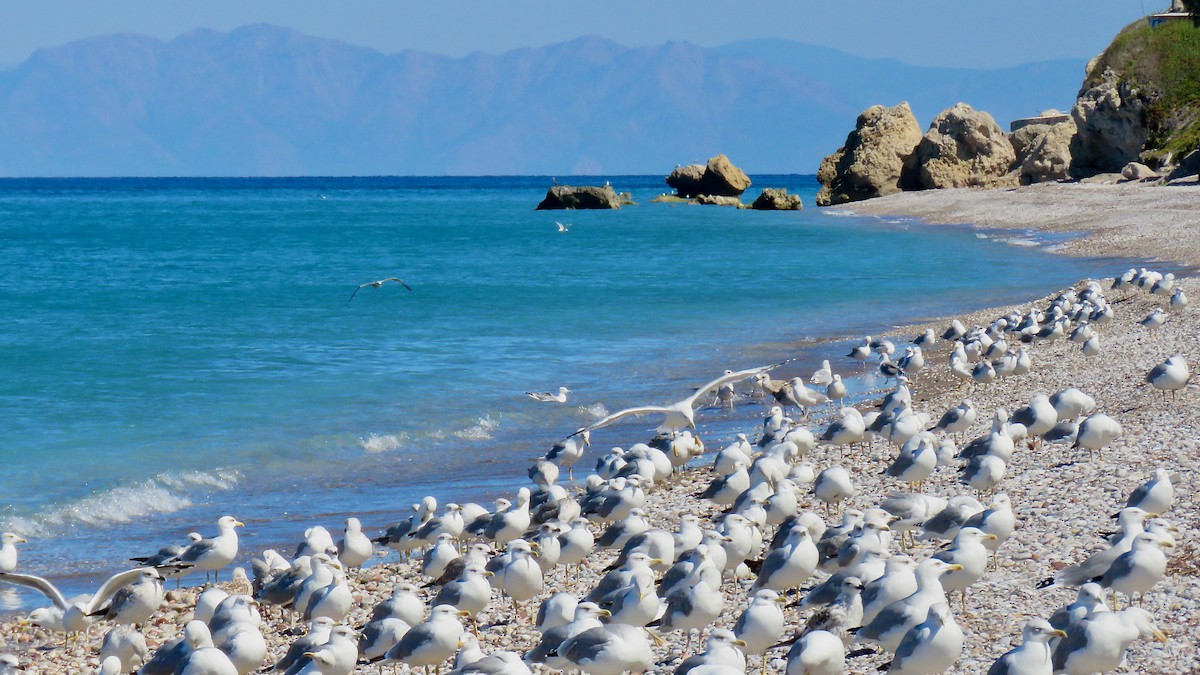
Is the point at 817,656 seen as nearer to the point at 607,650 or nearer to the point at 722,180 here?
the point at 607,650

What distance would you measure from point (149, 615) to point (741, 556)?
4.52 meters

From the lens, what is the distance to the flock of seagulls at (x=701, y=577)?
767cm

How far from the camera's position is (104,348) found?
30.0 m

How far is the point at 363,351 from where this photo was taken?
28938 millimetres

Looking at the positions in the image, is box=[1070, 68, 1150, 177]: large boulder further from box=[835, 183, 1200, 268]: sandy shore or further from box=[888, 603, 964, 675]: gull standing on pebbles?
box=[888, 603, 964, 675]: gull standing on pebbles

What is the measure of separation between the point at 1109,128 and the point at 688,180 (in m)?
Answer: 47.4

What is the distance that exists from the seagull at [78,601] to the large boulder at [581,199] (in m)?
96.7

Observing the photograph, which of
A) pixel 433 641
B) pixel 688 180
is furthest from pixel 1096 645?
pixel 688 180

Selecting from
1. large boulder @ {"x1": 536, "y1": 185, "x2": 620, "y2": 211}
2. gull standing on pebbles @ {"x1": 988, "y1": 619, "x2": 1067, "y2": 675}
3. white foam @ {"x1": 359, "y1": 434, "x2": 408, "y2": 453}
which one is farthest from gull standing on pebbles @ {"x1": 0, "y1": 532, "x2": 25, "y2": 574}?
large boulder @ {"x1": 536, "y1": 185, "x2": 620, "y2": 211}

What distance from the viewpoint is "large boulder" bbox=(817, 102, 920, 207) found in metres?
88.2

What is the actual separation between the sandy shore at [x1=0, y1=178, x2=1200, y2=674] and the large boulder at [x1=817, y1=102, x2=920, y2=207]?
212 feet

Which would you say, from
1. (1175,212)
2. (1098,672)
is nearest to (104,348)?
(1098,672)

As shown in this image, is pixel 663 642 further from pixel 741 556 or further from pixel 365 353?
pixel 365 353

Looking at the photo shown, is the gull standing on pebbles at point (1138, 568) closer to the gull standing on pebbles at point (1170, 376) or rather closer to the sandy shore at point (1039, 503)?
the sandy shore at point (1039, 503)
